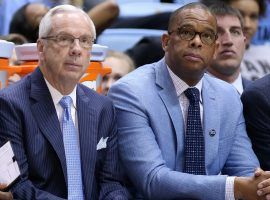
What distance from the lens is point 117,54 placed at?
232 inches

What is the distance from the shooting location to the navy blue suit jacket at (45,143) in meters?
3.78

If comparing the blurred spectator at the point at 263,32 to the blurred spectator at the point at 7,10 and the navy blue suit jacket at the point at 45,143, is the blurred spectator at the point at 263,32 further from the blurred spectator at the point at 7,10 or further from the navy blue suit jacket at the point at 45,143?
the navy blue suit jacket at the point at 45,143

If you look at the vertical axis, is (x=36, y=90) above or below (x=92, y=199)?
above

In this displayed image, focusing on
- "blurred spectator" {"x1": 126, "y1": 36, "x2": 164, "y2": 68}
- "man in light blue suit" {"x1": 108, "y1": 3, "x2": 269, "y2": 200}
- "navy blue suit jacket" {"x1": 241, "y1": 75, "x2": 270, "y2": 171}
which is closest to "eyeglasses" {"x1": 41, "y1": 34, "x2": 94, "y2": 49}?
"man in light blue suit" {"x1": 108, "y1": 3, "x2": 269, "y2": 200}

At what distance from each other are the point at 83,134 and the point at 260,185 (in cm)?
88

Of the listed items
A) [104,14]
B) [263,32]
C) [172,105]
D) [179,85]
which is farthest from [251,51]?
[172,105]

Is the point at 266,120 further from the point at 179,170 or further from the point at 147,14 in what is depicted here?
the point at 147,14

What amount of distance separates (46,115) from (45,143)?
0.45ft

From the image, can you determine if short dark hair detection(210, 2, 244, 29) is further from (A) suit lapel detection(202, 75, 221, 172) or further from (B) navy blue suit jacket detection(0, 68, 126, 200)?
(B) navy blue suit jacket detection(0, 68, 126, 200)

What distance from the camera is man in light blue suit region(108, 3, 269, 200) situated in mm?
4055

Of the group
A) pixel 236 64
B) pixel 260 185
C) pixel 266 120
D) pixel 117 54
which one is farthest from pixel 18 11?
pixel 260 185

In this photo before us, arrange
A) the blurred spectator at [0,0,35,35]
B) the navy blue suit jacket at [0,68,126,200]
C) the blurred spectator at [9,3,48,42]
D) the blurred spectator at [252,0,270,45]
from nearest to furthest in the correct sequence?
1. the navy blue suit jacket at [0,68,126,200]
2. the blurred spectator at [9,3,48,42]
3. the blurred spectator at [0,0,35,35]
4. the blurred spectator at [252,0,270,45]

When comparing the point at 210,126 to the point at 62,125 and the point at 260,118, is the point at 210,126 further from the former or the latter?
the point at 62,125

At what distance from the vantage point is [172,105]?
4293 millimetres
